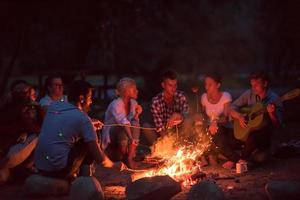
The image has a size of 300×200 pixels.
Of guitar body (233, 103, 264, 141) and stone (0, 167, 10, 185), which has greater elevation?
guitar body (233, 103, 264, 141)

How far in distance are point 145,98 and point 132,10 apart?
3.34m

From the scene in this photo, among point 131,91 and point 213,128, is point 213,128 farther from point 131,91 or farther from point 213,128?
point 131,91

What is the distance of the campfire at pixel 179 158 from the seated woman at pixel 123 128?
475mm

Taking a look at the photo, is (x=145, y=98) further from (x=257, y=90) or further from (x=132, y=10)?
(x=257, y=90)

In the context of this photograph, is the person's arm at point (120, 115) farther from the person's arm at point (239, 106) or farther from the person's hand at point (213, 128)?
the person's arm at point (239, 106)

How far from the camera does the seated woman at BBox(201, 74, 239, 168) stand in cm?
850

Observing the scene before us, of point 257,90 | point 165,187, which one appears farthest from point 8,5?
point 165,187

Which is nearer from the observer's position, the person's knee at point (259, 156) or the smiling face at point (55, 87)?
the person's knee at point (259, 156)

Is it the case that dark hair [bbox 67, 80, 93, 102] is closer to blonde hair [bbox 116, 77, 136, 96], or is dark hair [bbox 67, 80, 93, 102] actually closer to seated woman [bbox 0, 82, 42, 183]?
seated woman [bbox 0, 82, 42, 183]

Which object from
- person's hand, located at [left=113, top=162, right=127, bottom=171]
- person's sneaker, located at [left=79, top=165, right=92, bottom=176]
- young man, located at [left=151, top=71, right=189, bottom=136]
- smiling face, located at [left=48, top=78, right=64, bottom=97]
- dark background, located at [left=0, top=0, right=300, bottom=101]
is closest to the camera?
person's sneaker, located at [left=79, top=165, right=92, bottom=176]

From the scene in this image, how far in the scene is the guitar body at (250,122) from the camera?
8133 millimetres

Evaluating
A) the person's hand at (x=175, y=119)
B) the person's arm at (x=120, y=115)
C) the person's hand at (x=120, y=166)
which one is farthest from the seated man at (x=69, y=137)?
the person's hand at (x=175, y=119)

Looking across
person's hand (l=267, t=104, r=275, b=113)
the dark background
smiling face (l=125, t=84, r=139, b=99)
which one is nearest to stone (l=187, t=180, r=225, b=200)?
person's hand (l=267, t=104, r=275, b=113)

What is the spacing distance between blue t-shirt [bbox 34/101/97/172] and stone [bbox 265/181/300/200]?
220 centimetres
